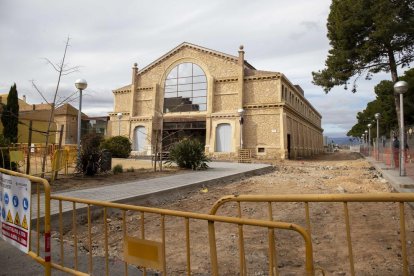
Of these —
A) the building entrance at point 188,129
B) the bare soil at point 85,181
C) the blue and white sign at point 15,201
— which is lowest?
the bare soil at point 85,181

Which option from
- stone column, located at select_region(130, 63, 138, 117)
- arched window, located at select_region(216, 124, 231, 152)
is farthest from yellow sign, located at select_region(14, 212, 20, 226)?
stone column, located at select_region(130, 63, 138, 117)

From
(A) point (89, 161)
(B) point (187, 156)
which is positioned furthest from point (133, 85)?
(A) point (89, 161)

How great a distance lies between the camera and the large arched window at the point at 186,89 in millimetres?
37375

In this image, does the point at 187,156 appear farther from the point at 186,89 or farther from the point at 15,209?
the point at 186,89

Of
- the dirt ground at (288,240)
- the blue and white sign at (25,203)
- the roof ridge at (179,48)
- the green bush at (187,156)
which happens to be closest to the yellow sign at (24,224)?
the blue and white sign at (25,203)

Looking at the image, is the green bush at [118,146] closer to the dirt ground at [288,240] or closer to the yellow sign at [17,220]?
the dirt ground at [288,240]

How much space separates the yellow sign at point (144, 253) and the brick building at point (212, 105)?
2789cm

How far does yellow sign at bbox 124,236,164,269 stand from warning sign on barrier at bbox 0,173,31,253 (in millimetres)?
1282

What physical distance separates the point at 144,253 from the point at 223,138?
106ft

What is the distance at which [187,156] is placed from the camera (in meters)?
18.1

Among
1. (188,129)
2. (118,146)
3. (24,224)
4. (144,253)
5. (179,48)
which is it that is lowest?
(144,253)

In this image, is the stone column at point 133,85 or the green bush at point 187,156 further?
the stone column at point 133,85

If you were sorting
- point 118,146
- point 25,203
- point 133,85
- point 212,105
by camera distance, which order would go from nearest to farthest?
point 25,203, point 118,146, point 212,105, point 133,85

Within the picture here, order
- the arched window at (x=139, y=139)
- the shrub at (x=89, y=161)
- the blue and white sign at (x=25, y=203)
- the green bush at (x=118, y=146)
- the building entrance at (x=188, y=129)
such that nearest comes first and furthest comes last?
1. the blue and white sign at (x=25, y=203)
2. the shrub at (x=89, y=161)
3. the green bush at (x=118, y=146)
4. the building entrance at (x=188, y=129)
5. the arched window at (x=139, y=139)
